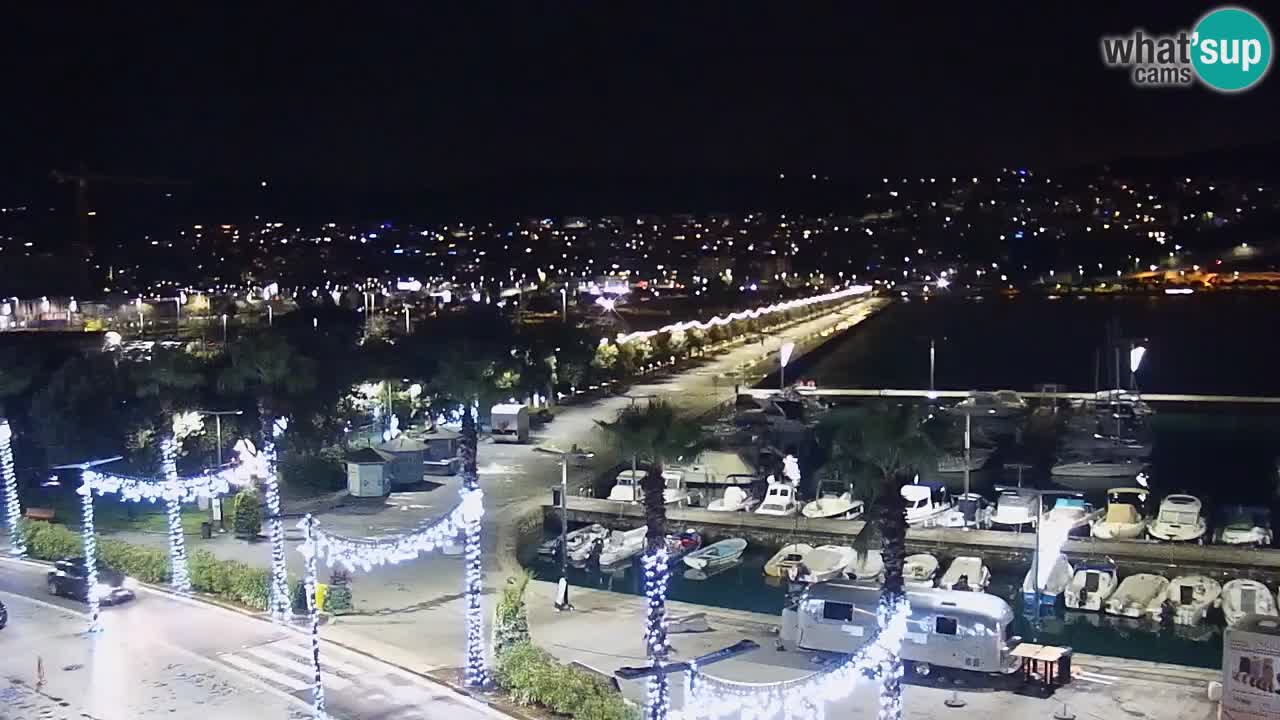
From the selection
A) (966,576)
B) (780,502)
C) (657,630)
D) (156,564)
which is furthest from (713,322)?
(657,630)

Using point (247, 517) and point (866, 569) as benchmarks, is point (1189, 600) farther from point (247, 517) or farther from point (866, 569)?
point (247, 517)

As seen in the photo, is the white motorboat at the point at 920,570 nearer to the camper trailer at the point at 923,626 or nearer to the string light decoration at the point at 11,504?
the camper trailer at the point at 923,626

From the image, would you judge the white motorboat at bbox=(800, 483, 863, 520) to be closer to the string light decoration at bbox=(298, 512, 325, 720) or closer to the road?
the road

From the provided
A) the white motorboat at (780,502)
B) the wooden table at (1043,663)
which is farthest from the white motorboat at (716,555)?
the wooden table at (1043,663)

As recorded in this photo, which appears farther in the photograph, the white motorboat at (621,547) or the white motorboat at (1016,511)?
the white motorboat at (1016,511)

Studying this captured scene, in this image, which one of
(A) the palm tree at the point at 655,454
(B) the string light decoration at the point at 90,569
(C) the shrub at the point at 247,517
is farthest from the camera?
(C) the shrub at the point at 247,517

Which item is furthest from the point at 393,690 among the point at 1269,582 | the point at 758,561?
the point at 1269,582

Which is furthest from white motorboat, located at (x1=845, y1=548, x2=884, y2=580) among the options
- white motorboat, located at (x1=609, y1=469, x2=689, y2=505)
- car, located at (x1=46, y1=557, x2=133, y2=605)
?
car, located at (x1=46, y1=557, x2=133, y2=605)
